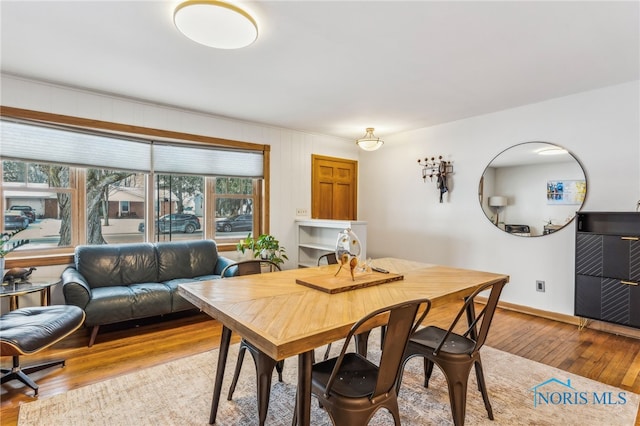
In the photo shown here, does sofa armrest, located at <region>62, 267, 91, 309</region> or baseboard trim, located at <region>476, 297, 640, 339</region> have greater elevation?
sofa armrest, located at <region>62, 267, 91, 309</region>

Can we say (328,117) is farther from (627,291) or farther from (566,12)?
(627,291)

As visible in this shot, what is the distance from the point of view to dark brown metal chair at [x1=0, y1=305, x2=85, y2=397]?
2.13 meters

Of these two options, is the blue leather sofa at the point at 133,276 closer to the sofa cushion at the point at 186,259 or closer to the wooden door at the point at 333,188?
the sofa cushion at the point at 186,259

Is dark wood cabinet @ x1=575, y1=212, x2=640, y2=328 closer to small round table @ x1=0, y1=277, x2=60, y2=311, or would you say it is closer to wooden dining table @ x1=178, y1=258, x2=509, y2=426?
wooden dining table @ x1=178, y1=258, x2=509, y2=426

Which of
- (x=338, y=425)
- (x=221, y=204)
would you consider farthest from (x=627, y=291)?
(x=221, y=204)

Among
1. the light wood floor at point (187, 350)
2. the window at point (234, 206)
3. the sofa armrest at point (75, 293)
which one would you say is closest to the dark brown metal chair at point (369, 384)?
the light wood floor at point (187, 350)

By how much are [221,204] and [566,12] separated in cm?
419

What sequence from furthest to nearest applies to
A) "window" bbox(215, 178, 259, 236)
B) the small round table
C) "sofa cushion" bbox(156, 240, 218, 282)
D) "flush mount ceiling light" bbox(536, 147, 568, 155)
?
1. "window" bbox(215, 178, 259, 236)
2. "sofa cushion" bbox(156, 240, 218, 282)
3. "flush mount ceiling light" bbox(536, 147, 568, 155)
4. the small round table

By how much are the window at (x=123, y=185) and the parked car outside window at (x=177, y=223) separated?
1cm

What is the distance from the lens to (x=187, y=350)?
2971 mm

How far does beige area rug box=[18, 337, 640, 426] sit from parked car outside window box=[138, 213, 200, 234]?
6.88ft

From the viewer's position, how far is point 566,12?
2143 millimetres

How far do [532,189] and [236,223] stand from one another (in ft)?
12.9

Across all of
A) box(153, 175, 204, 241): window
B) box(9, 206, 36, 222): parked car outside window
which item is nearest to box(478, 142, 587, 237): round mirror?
box(153, 175, 204, 241): window
